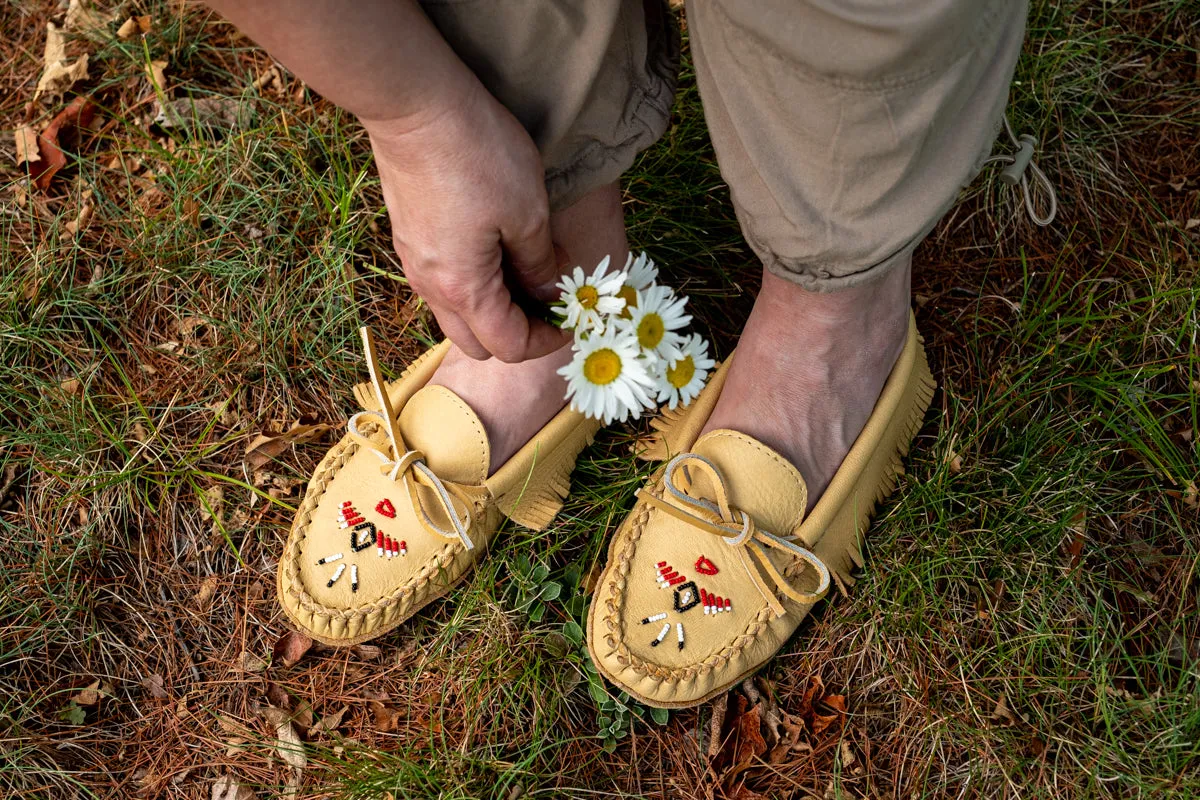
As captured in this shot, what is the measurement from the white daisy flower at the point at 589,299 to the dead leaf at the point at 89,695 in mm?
1178

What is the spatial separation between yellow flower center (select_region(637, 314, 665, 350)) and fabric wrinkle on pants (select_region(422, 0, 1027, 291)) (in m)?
0.19

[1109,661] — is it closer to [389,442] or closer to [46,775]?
[389,442]

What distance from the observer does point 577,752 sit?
61.7 inches

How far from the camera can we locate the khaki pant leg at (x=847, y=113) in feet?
3.14

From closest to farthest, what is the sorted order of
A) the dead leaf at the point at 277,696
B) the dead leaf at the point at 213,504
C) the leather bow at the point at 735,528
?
the leather bow at the point at 735,528 < the dead leaf at the point at 277,696 < the dead leaf at the point at 213,504

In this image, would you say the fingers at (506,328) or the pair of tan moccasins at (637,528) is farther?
the pair of tan moccasins at (637,528)

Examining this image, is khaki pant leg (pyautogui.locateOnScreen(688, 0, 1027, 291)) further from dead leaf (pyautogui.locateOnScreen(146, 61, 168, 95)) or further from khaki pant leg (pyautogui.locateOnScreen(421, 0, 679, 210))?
dead leaf (pyautogui.locateOnScreen(146, 61, 168, 95))

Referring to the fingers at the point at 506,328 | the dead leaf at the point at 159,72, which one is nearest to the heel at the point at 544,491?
the fingers at the point at 506,328

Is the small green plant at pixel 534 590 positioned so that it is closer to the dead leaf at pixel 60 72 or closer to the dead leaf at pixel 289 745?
the dead leaf at pixel 289 745

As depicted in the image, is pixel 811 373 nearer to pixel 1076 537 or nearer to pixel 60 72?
pixel 1076 537

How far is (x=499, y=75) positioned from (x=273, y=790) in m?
1.26

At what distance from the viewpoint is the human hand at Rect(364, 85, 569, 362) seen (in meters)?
1.02

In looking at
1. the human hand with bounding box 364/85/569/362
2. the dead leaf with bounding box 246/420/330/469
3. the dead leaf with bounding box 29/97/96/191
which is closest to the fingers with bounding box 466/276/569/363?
the human hand with bounding box 364/85/569/362

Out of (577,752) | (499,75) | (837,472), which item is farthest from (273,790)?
(499,75)
